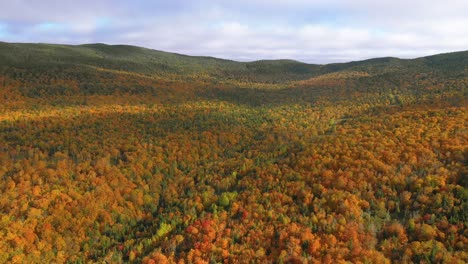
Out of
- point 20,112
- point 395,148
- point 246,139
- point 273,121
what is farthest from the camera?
point 273,121

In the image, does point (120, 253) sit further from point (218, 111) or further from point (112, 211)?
point (218, 111)

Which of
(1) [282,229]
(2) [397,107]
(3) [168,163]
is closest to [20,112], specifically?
(3) [168,163]

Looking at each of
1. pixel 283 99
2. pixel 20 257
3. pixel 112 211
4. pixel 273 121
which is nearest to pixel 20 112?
pixel 112 211

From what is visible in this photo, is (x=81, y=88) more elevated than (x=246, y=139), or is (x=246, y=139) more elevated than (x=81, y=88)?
(x=81, y=88)

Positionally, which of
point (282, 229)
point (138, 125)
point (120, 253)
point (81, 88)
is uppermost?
point (81, 88)

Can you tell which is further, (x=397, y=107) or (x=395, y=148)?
(x=397, y=107)

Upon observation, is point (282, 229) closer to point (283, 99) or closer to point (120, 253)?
point (120, 253)

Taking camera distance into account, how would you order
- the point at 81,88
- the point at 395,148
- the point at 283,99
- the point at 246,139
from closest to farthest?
the point at 395,148, the point at 246,139, the point at 81,88, the point at 283,99
